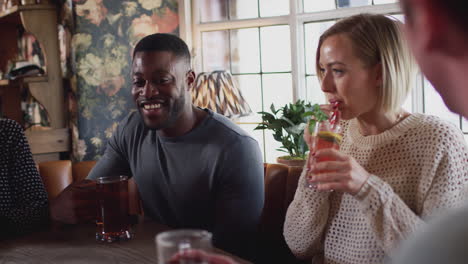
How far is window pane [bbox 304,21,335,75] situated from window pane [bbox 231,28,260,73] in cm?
34

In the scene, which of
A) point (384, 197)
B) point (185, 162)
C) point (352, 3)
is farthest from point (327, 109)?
point (352, 3)

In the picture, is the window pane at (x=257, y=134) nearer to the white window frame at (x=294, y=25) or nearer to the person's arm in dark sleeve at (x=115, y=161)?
the white window frame at (x=294, y=25)

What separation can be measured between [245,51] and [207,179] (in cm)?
169

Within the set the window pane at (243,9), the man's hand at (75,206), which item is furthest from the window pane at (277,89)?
the man's hand at (75,206)

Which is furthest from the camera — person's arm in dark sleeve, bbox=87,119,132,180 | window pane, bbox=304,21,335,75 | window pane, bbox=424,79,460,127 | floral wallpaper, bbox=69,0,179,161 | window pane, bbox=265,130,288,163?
floral wallpaper, bbox=69,0,179,161

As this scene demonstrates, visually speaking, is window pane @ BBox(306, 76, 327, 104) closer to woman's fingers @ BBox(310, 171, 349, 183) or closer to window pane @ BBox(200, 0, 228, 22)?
window pane @ BBox(200, 0, 228, 22)

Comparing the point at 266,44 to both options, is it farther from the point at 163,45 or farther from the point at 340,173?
the point at 340,173

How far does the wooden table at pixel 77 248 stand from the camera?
1.29m

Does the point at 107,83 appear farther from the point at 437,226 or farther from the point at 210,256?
the point at 437,226

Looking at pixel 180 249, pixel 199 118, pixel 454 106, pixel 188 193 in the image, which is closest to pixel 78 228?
pixel 188 193

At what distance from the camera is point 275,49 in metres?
3.25

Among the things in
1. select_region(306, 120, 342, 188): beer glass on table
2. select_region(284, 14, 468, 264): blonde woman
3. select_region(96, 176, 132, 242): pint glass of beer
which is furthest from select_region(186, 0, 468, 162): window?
select_region(96, 176, 132, 242): pint glass of beer

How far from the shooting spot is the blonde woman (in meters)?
→ 1.29

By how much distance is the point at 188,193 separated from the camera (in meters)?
1.83
